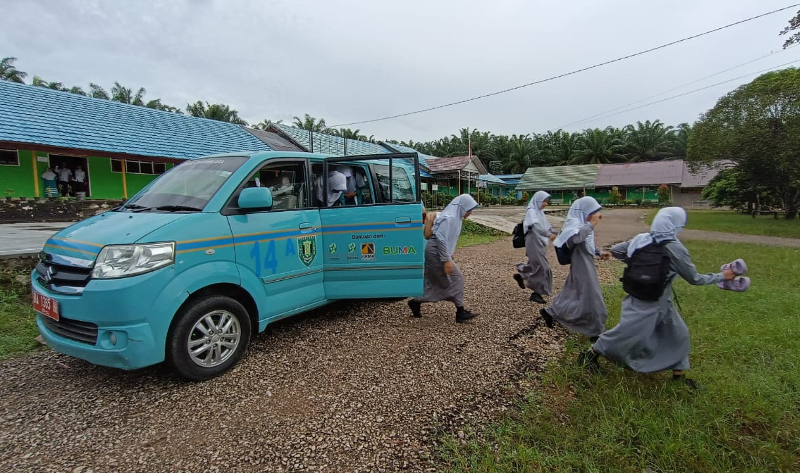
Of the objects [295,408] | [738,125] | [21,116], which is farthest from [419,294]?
[738,125]

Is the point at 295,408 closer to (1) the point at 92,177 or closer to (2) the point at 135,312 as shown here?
(2) the point at 135,312

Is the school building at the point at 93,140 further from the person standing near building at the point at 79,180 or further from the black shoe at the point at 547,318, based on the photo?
the black shoe at the point at 547,318

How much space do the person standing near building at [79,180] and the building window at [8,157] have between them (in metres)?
1.43

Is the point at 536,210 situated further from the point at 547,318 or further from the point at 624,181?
the point at 624,181

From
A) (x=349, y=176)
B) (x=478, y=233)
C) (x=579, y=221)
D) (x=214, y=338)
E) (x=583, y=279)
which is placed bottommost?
(x=478, y=233)

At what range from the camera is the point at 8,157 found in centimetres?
1150

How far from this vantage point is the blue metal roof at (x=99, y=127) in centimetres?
1097

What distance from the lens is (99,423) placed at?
8.68 ft

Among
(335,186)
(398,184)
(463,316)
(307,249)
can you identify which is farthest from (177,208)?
(463,316)

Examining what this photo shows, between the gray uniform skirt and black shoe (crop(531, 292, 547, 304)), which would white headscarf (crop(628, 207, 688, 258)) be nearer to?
the gray uniform skirt

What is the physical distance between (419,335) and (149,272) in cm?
257

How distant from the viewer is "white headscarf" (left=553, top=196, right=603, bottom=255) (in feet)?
12.6

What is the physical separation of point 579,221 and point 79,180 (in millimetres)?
15277

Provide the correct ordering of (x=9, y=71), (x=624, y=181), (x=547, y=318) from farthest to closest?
(x=624, y=181) → (x=9, y=71) → (x=547, y=318)
